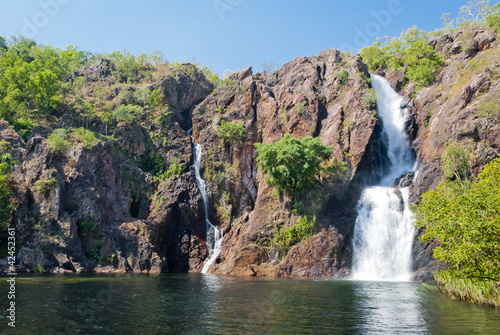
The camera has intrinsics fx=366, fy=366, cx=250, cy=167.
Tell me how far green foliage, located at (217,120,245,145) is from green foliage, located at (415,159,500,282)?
1646 inches

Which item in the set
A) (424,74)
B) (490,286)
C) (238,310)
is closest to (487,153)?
(424,74)

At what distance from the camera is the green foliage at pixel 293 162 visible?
152 ft

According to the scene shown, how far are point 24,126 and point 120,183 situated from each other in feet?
56.0

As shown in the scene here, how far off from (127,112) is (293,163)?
106ft

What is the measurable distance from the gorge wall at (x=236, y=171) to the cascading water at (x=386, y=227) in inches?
52.0

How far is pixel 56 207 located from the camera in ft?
150

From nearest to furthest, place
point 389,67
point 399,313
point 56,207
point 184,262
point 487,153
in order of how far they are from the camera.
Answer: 1. point 399,313
2. point 487,153
3. point 56,207
4. point 184,262
5. point 389,67

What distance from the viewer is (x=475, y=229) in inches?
691

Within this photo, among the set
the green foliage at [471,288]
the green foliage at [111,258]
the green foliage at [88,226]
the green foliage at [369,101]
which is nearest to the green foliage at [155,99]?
the green foliage at [88,226]

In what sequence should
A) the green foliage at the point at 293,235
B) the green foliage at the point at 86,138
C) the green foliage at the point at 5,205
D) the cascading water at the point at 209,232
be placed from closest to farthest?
1. the green foliage at the point at 5,205
2. the green foliage at the point at 293,235
3. the cascading water at the point at 209,232
4. the green foliage at the point at 86,138

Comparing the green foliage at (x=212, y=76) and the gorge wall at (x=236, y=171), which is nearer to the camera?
the gorge wall at (x=236, y=171)

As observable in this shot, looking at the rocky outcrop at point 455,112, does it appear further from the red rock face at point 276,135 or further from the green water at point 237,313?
the green water at point 237,313

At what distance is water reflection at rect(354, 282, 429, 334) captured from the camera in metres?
14.3

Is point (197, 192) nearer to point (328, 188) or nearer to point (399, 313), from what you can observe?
point (328, 188)
